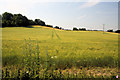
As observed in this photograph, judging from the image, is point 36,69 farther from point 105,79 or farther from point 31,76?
point 105,79

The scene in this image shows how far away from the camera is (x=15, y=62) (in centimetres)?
441

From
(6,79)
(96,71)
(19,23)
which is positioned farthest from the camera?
(19,23)

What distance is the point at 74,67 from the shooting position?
4191 mm

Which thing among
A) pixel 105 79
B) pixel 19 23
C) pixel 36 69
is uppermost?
pixel 19 23

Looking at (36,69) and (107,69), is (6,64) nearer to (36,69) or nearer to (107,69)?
(36,69)

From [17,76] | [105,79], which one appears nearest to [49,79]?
[17,76]

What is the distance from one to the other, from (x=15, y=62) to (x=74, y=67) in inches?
121

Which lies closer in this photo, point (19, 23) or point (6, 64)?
point (6, 64)

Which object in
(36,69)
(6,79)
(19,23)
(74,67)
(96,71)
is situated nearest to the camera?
(6,79)

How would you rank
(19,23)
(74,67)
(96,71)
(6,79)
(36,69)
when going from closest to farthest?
(6,79) → (36,69) → (96,71) → (74,67) → (19,23)

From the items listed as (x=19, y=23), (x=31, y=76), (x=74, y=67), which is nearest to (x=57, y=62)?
(x=74, y=67)

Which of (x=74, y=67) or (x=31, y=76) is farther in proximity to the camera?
(x=74, y=67)

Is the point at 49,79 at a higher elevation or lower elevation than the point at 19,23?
lower

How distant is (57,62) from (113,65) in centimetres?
294
